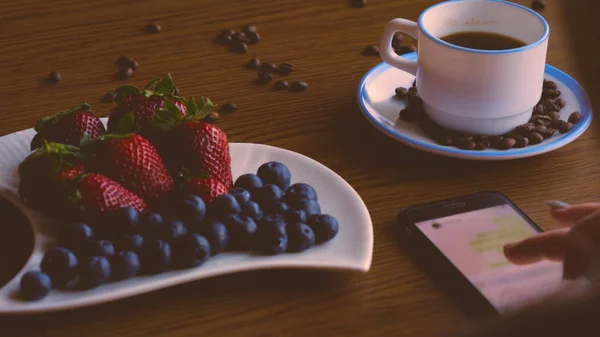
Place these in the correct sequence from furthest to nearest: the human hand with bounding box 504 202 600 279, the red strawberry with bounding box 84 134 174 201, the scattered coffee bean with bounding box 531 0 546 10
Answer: the scattered coffee bean with bounding box 531 0 546 10, the red strawberry with bounding box 84 134 174 201, the human hand with bounding box 504 202 600 279

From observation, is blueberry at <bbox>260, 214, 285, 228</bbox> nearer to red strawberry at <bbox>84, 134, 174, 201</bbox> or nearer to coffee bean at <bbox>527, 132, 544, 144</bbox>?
red strawberry at <bbox>84, 134, 174, 201</bbox>

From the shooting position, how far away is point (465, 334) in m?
0.14

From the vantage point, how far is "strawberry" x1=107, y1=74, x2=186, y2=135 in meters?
0.79

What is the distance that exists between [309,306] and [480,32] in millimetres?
579

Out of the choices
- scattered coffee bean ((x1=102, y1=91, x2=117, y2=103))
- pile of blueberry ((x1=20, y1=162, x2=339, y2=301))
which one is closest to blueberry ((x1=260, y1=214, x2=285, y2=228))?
pile of blueberry ((x1=20, y1=162, x2=339, y2=301))

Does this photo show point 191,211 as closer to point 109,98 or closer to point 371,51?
point 109,98

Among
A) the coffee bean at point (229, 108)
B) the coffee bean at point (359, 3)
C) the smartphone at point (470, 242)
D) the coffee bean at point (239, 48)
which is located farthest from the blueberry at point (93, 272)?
the coffee bean at point (359, 3)

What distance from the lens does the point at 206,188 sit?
742 millimetres

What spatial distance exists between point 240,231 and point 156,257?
89mm

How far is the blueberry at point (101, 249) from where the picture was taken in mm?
665

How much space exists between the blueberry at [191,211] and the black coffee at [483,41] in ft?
1.68

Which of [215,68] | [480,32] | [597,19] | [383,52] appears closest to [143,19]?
[215,68]

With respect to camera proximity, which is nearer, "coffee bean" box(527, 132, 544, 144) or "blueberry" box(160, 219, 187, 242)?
"blueberry" box(160, 219, 187, 242)

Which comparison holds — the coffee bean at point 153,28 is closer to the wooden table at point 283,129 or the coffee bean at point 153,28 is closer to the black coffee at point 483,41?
the wooden table at point 283,129
